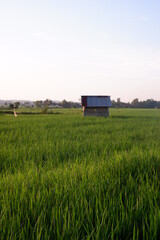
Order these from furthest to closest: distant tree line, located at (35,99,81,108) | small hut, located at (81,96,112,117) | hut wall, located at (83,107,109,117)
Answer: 1. distant tree line, located at (35,99,81,108)
2. hut wall, located at (83,107,109,117)
3. small hut, located at (81,96,112,117)

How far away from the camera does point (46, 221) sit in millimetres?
1503

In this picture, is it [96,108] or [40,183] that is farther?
[96,108]

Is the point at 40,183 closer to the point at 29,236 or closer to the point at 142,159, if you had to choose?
the point at 29,236

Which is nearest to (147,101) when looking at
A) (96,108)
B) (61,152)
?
(96,108)

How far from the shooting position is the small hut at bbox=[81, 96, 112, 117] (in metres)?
26.3

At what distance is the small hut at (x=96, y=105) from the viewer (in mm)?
26263

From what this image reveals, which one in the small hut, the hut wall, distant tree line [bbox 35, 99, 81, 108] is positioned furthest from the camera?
distant tree line [bbox 35, 99, 81, 108]

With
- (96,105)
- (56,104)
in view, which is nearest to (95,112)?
(96,105)

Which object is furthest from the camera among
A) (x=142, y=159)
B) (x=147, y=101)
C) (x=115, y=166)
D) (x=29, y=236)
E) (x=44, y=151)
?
(x=147, y=101)

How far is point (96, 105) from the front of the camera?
86.1 ft

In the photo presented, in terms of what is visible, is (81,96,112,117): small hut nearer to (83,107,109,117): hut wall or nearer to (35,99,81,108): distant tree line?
(83,107,109,117): hut wall

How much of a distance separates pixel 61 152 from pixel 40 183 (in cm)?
211

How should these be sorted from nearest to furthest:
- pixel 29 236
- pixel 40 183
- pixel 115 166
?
pixel 29 236, pixel 40 183, pixel 115 166

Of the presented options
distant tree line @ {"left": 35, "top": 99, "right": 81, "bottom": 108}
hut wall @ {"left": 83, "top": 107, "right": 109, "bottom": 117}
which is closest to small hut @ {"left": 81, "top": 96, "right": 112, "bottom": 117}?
hut wall @ {"left": 83, "top": 107, "right": 109, "bottom": 117}
